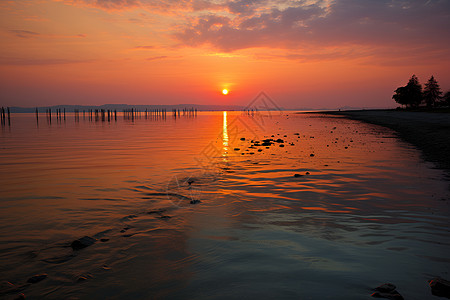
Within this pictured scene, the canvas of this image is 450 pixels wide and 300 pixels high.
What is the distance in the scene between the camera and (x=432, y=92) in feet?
383

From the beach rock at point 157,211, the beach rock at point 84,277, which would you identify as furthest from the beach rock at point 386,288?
the beach rock at point 157,211

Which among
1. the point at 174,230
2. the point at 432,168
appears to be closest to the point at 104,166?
the point at 174,230

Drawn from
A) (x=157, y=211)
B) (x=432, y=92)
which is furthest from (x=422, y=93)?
(x=157, y=211)

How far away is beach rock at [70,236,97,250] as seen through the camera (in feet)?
20.5

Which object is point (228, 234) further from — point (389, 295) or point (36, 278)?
point (36, 278)

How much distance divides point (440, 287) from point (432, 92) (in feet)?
464

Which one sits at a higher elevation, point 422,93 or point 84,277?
point 422,93

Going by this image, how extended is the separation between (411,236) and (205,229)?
4.68 metres

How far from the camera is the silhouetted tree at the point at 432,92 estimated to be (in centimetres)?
11569

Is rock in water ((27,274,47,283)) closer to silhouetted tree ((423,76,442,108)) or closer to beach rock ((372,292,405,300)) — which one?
beach rock ((372,292,405,300))

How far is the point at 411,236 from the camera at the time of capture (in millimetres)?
6277

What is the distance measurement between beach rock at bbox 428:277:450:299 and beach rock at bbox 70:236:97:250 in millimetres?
6465

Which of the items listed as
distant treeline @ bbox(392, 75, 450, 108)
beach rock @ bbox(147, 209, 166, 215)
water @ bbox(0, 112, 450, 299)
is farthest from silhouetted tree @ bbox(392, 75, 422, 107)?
beach rock @ bbox(147, 209, 166, 215)

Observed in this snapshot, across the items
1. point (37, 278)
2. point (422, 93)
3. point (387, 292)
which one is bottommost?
point (37, 278)
